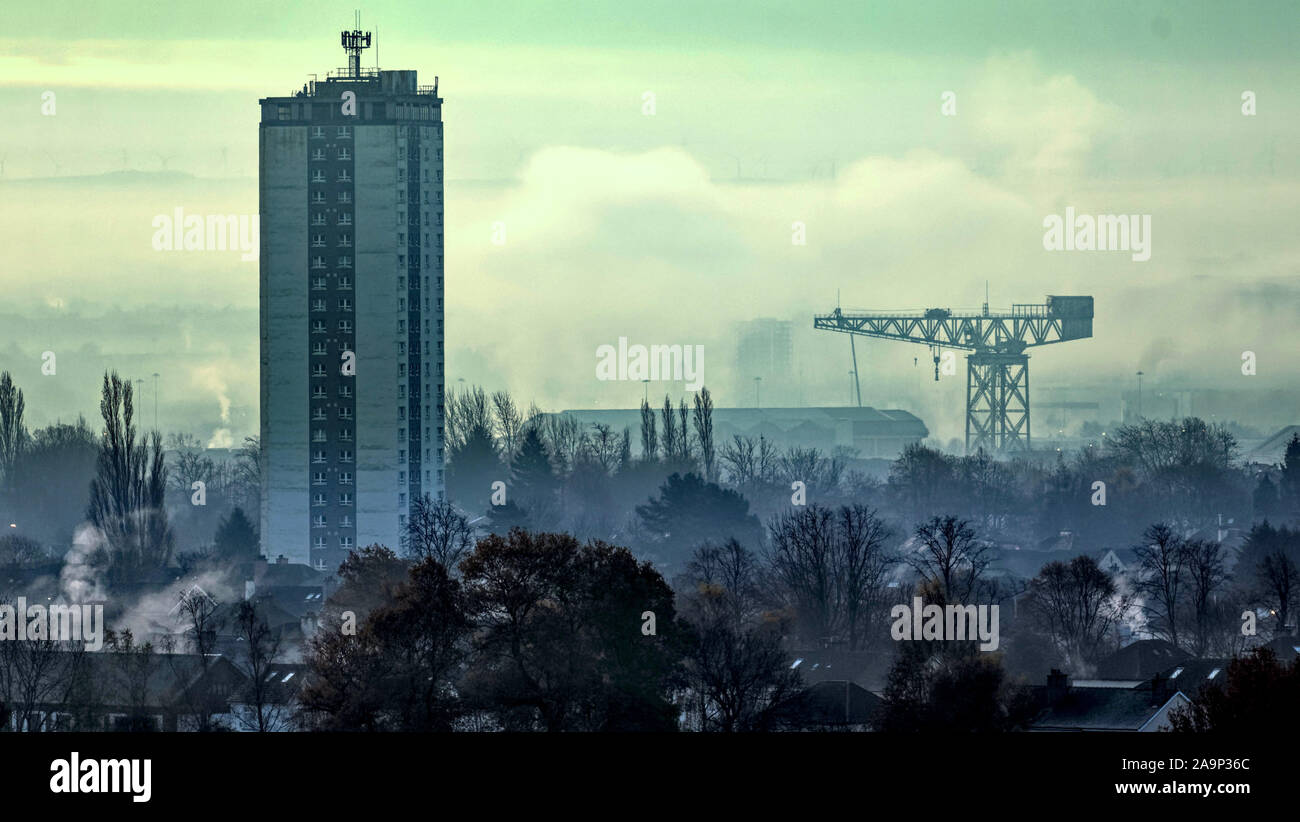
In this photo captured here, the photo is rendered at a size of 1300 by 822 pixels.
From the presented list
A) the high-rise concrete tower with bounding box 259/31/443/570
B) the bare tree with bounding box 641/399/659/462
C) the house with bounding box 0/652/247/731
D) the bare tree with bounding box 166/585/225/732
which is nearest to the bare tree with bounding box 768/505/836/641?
the bare tree with bounding box 166/585/225/732

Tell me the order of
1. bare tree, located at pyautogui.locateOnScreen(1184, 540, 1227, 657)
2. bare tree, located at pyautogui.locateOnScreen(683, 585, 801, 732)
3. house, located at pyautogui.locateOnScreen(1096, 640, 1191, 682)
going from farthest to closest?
bare tree, located at pyautogui.locateOnScreen(1184, 540, 1227, 657) → house, located at pyautogui.locateOnScreen(1096, 640, 1191, 682) → bare tree, located at pyautogui.locateOnScreen(683, 585, 801, 732)

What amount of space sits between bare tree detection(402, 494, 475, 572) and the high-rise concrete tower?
2805 millimetres

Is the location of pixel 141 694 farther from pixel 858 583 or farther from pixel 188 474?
pixel 188 474

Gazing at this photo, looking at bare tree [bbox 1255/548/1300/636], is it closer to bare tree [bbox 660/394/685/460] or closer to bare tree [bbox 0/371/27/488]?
bare tree [bbox 660/394/685/460]

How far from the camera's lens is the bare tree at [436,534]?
55.7m

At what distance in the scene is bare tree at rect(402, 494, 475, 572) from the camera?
55.7 m

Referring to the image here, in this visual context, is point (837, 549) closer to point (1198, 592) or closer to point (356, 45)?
point (1198, 592)

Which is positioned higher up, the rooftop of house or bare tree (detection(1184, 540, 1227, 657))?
bare tree (detection(1184, 540, 1227, 657))

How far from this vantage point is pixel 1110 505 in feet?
308

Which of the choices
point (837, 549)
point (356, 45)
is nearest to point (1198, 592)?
point (837, 549)

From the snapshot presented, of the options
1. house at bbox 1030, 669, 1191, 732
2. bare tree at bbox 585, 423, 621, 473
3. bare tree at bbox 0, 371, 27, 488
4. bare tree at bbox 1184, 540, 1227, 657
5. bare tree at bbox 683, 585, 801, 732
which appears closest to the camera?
bare tree at bbox 683, 585, 801, 732

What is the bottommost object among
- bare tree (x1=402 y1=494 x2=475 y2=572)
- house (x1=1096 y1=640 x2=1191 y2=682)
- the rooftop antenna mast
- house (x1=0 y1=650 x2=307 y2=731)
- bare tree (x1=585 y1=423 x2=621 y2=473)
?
house (x1=1096 y1=640 x2=1191 y2=682)
